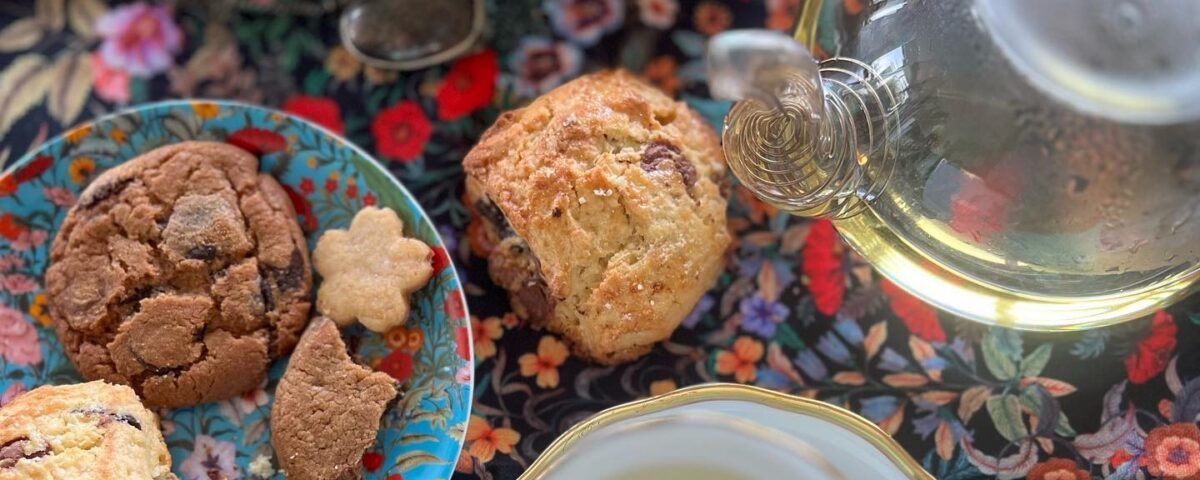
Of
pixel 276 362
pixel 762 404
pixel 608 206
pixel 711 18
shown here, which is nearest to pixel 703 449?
pixel 762 404

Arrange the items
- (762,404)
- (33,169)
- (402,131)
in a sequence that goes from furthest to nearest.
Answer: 1. (402,131)
2. (33,169)
3. (762,404)

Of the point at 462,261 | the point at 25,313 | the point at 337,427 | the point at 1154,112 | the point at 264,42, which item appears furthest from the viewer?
the point at 264,42

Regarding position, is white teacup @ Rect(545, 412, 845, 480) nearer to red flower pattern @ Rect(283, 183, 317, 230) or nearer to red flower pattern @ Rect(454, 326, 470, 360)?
red flower pattern @ Rect(454, 326, 470, 360)

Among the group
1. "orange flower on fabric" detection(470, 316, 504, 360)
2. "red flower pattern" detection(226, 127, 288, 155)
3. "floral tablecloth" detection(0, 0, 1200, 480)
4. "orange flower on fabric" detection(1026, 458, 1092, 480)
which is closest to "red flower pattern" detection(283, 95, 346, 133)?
"floral tablecloth" detection(0, 0, 1200, 480)

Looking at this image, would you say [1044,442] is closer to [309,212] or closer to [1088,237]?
[1088,237]

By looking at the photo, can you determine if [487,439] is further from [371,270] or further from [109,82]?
[109,82]

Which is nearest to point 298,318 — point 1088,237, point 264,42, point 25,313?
point 25,313
